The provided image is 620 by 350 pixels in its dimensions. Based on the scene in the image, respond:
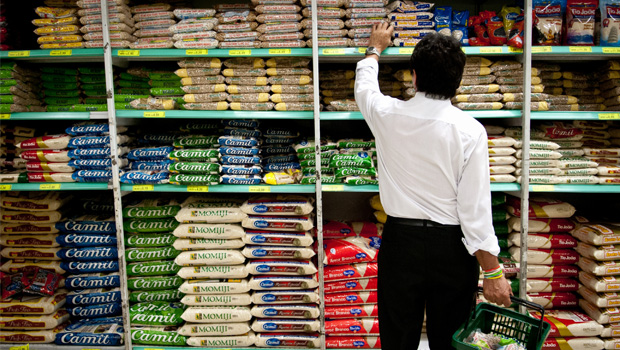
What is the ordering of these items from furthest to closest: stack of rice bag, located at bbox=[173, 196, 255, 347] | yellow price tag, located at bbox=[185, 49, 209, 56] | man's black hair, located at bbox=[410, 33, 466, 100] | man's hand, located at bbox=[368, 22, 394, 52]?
stack of rice bag, located at bbox=[173, 196, 255, 347], yellow price tag, located at bbox=[185, 49, 209, 56], man's hand, located at bbox=[368, 22, 394, 52], man's black hair, located at bbox=[410, 33, 466, 100]


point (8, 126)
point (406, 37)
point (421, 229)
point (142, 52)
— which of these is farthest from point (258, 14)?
point (8, 126)

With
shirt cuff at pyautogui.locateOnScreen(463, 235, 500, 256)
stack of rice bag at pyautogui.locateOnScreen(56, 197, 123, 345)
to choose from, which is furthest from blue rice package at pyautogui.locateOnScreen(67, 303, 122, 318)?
shirt cuff at pyautogui.locateOnScreen(463, 235, 500, 256)

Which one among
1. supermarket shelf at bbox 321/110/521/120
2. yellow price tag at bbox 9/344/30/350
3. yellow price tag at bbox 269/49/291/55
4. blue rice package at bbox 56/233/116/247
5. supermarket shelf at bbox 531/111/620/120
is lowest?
yellow price tag at bbox 9/344/30/350

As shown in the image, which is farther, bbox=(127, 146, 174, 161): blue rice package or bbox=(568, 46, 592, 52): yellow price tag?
bbox=(127, 146, 174, 161): blue rice package

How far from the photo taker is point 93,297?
2898 mm

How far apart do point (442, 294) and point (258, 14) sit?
210cm

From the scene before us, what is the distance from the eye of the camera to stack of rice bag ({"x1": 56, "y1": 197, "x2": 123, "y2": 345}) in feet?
9.52

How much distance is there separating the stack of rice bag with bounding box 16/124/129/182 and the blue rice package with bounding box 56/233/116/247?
16.7 inches

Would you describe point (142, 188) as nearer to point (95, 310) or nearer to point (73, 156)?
point (73, 156)

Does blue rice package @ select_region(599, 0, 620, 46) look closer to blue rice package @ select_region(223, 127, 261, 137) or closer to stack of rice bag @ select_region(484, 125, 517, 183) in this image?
stack of rice bag @ select_region(484, 125, 517, 183)

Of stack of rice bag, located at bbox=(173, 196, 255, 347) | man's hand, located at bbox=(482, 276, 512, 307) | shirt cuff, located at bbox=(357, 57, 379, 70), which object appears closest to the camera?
man's hand, located at bbox=(482, 276, 512, 307)

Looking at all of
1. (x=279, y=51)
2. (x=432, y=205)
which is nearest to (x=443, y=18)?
(x=279, y=51)

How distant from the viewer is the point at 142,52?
2.65m

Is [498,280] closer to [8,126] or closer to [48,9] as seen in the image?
[48,9]
